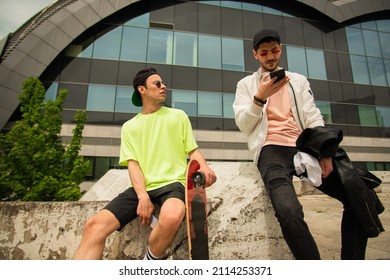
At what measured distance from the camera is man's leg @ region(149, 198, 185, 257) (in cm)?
135

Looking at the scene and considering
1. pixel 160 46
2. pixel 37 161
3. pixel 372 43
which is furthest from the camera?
pixel 372 43

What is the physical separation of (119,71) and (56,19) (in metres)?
4.20

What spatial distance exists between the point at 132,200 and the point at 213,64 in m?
12.3

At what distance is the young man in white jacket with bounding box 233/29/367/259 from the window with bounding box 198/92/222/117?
34.3ft

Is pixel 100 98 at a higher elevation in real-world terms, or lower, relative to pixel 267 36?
higher

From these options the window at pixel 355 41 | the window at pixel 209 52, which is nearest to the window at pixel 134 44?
the window at pixel 209 52

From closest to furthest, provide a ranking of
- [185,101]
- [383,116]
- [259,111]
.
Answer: [259,111], [185,101], [383,116]

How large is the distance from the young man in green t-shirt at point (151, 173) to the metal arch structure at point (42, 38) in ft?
41.1

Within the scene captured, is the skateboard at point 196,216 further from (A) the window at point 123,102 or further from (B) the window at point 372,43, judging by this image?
(B) the window at point 372,43

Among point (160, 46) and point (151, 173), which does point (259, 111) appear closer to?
point (151, 173)

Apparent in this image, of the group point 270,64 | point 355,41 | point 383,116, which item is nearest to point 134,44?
point 270,64

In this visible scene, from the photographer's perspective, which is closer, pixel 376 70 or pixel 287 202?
pixel 287 202

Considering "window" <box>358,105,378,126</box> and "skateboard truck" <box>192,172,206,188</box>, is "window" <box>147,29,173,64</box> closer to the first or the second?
"window" <box>358,105,378,126</box>

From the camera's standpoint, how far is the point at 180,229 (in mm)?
1682
